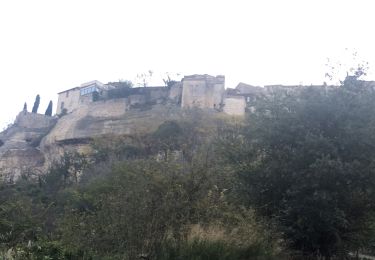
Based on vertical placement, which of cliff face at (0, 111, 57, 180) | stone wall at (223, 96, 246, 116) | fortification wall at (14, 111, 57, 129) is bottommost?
cliff face at (0, 111, 57, 180)

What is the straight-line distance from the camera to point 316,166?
11.3 meters

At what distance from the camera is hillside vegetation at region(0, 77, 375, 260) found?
8.73 meters

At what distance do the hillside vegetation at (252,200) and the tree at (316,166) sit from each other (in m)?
0.03

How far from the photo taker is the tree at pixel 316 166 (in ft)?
37.4

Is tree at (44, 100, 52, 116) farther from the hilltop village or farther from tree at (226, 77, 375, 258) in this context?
tree at (226, 77, 375, 258)

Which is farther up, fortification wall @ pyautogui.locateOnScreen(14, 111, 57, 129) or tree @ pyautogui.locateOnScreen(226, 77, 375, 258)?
tree @ pyautogui.locateOnScreen(226, 77, 375, 258)

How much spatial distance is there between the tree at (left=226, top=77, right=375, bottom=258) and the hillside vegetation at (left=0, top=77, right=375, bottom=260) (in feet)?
0.09

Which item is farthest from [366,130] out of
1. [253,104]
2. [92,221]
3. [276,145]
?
[92,221]

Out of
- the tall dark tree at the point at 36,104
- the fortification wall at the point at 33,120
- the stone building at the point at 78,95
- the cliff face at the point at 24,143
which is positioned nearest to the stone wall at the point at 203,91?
the stone building at the point at 78,95

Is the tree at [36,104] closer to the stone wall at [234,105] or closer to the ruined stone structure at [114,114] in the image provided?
the ruined stone structure at [114,114]

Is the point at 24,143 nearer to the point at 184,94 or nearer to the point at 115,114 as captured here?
the point at 115,114

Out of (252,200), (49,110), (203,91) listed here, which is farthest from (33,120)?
(252,200)

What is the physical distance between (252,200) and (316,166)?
80.1 inches

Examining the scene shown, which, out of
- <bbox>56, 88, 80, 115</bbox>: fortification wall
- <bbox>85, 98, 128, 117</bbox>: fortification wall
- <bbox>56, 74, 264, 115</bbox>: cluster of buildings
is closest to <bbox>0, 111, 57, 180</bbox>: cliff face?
<bbox>56, 88, 80, 115</bbox>: fortification wall
